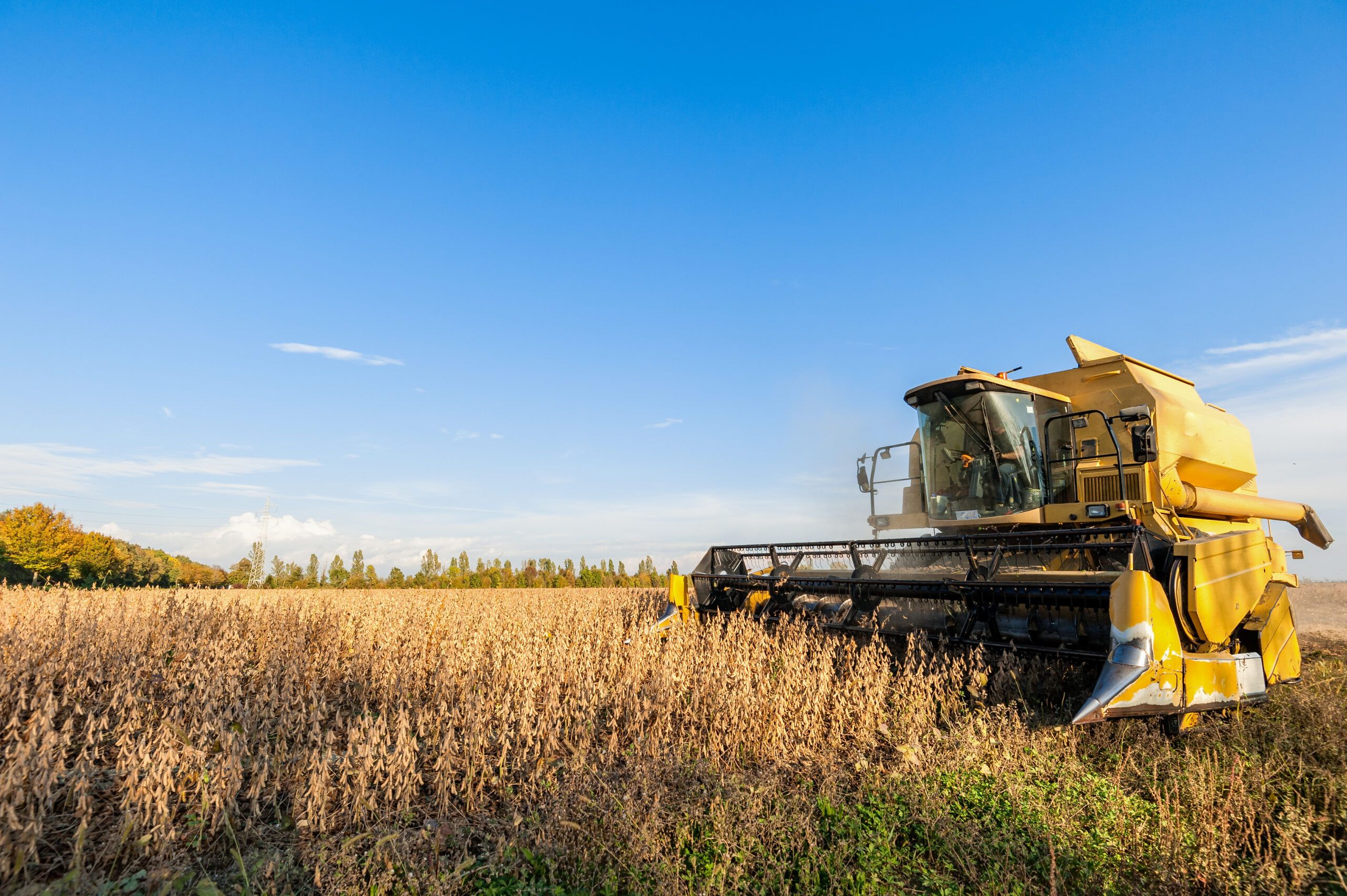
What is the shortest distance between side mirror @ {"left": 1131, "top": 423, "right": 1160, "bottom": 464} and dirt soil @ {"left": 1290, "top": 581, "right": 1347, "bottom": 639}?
2934 mm

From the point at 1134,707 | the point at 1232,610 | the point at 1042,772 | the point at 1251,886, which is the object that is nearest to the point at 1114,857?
the point at 1251,886

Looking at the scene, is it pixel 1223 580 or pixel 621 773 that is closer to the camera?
pixel 621 773

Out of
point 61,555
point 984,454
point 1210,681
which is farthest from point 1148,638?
point 61,555

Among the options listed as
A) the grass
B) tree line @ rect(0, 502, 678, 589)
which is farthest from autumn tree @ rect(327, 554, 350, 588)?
the grass

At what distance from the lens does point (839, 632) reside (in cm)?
690

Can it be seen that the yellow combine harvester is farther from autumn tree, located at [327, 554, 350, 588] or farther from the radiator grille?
autumn tree, located at [327, 554, 350, 588]

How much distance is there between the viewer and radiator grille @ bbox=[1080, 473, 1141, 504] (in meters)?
7.44

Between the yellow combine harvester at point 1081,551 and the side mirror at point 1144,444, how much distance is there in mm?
19

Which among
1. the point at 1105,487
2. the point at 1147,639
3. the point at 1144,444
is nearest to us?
the point at 1147,639

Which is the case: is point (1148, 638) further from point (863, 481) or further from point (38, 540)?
point (38, 540)

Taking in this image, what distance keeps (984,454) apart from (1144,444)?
1.79 m

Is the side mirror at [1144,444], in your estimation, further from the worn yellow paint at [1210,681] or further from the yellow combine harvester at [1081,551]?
the worn yellow paint at [1210,681]

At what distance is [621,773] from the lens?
3828mm

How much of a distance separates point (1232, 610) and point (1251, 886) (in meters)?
3.09
